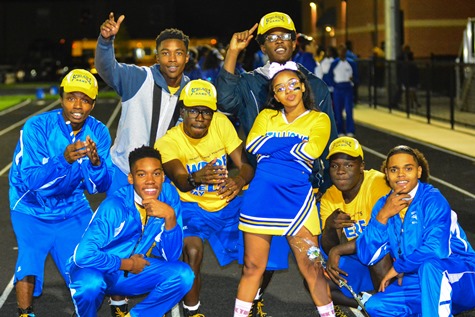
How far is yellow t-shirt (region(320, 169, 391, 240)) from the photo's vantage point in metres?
7.11

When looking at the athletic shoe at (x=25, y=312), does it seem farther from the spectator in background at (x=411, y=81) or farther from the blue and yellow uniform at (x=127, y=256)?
the spectator in background at (x=411, y=81)

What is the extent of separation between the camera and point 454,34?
5069cm

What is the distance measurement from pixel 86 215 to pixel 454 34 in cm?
4544

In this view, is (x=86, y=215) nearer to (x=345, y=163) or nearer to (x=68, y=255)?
(x=68, y=255)

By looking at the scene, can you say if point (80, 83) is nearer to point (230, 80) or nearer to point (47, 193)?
point (47, 193)

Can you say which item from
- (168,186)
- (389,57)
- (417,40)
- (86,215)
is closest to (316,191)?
(168,186)

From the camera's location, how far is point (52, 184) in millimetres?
7016

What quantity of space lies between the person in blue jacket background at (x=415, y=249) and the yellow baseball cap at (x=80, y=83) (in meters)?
2.10

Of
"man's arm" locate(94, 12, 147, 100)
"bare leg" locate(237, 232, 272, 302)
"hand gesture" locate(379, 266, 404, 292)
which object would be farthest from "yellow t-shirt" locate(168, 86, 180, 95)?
"hand gesture" locate(379, 266, 404, 292)

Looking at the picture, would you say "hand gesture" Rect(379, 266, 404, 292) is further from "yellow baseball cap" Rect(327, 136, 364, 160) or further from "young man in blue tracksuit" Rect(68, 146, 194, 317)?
"young man in blue tracksuit" Rect(68, 146, 194, 317)

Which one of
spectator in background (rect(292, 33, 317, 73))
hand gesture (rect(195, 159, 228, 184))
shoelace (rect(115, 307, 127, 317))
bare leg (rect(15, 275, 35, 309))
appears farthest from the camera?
spectator in background (rect(292, 33, 317, 73))

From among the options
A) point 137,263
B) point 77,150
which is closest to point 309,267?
point 137,263

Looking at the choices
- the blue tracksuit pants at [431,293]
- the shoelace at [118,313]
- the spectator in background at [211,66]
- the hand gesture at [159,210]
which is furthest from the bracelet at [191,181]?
the spectator in background at [211,66]

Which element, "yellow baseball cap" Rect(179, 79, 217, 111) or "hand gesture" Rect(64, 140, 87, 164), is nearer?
"hand gesture" Rect(64, 140, 87, 164)
